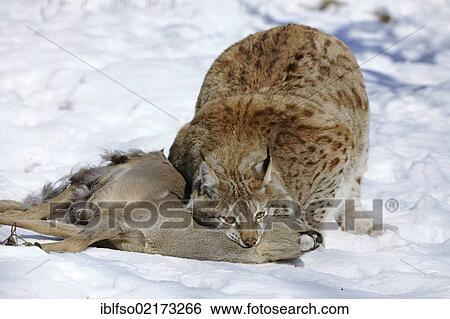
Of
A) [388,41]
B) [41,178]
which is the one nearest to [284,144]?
[41,178]

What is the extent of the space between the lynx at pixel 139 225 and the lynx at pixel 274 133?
0.13 meters

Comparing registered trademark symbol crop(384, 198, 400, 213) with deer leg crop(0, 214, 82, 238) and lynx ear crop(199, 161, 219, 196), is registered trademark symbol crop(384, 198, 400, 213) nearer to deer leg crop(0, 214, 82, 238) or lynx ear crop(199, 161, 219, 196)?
lynx ear crop(199, 161, 219, 196)

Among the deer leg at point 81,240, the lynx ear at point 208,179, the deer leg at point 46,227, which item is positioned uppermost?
the lynx ear at point 208,179

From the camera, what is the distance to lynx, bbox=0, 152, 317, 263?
15.6 feet

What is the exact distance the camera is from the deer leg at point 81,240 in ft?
14.6

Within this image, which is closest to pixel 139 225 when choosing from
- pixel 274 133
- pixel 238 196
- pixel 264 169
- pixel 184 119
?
pixel 238 196

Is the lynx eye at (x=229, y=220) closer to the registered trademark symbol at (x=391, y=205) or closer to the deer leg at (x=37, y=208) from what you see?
the deer leg at (x=37, y=208)

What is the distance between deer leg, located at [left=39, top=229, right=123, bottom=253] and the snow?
0.07 m

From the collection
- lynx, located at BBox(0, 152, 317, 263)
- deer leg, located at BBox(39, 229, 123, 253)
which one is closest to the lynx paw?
lynx, located at BBox(0, 152, 317, 263)

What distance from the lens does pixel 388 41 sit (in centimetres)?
1024

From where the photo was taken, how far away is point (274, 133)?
545 centimetres

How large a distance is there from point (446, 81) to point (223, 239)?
5.38 meters

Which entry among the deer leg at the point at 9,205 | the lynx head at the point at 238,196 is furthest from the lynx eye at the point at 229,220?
the deer leg at the point at 9,205
